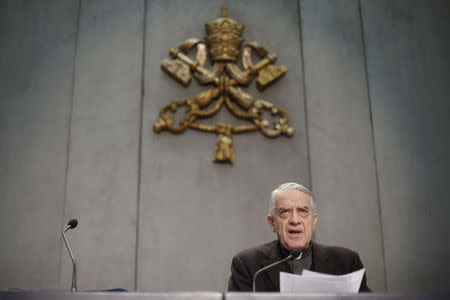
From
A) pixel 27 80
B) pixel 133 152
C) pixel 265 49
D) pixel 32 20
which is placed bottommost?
pixel 133 152

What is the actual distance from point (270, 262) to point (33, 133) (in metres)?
2.09

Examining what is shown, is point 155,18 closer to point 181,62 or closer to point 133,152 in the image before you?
point 181,62

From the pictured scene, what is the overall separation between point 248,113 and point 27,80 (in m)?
1.68

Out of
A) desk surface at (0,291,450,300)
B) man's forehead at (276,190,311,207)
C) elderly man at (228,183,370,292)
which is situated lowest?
desk surface at (0,291,450,300)

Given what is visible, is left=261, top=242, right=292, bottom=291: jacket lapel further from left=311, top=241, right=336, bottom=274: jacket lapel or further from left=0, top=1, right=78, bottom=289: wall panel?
left=0, top=1, right=78, bottom=289: wall panel

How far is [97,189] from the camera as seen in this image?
3.52m

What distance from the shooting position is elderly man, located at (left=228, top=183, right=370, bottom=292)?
2.52m

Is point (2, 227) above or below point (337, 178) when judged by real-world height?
below

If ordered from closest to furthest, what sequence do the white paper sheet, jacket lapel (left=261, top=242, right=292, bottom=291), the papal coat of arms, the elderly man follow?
1. the white paper sheet
2. jacket lapel (left=261, top=242, right=292, bottom=291)
3. the elderly man
4. the papal coat of arms

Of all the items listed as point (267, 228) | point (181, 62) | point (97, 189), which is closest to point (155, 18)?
point (181, 62)

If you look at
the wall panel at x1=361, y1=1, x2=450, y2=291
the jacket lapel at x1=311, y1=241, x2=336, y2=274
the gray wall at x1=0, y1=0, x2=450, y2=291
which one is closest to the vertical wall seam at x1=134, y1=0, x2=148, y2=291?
the gray wall at x1=0, y1=0, x2=450, y2=291

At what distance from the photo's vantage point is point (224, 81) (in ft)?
12.3

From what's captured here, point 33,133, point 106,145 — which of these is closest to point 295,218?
point 106,145

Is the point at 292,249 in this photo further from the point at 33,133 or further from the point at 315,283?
the point at 33,133
